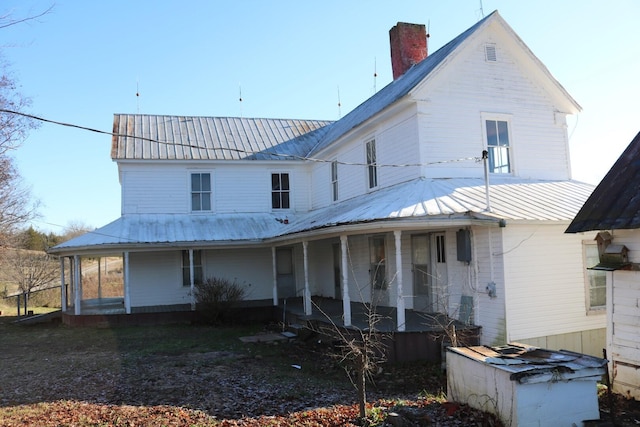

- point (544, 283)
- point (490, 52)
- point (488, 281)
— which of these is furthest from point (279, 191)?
point (544, 283)

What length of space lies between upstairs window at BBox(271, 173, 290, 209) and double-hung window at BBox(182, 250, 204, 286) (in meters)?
3.56

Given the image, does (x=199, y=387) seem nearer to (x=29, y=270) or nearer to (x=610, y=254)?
(x=610, y=254)

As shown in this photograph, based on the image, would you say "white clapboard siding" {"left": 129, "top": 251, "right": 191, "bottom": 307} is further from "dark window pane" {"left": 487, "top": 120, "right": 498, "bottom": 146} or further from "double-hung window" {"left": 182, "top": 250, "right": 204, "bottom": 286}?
"dark window pane" {"left": 487, "top": 120, "right": 498, "bottom": 146}

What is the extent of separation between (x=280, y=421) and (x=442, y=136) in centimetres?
851

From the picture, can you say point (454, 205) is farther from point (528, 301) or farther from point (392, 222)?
point (528, 301)

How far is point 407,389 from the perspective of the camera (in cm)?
865

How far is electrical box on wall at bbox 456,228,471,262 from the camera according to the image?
419 inches

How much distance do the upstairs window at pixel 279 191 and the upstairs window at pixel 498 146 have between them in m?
9.08

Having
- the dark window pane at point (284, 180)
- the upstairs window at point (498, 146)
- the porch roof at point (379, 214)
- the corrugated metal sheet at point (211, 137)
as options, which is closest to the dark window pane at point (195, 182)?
the corrugated metal sheet at point (211, 137)

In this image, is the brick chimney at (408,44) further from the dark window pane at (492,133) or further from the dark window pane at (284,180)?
the dark window pane at (284,180)

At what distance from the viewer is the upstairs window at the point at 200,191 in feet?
63.4

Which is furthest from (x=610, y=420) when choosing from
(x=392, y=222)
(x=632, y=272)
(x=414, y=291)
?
(x=414, y=291)

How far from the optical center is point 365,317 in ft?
42.3

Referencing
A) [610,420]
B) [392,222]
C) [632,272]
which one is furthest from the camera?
[392,222]
